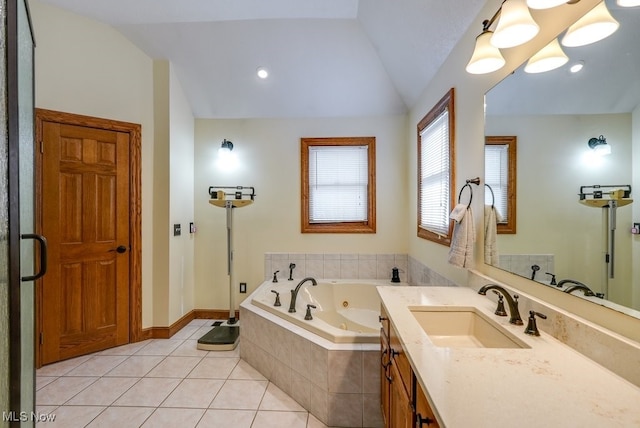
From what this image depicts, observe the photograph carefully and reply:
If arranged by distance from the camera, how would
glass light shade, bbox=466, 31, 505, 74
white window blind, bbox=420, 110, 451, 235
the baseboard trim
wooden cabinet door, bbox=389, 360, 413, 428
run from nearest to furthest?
1. wooden cabinet door, bbox=389, 360, 413, 428
2. glass light shade, bbox=466, 31, 505, 74
3. white window blind, bbox=420, 110, 451, 235
4. the baseboard trim

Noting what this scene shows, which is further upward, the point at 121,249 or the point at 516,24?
the point at 516,24

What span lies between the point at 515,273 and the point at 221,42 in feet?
9.87

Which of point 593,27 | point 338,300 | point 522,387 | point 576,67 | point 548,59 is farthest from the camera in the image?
point 338,300

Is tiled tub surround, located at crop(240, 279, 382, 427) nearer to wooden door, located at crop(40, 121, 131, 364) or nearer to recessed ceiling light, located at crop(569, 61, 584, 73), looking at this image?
recessed ceiling light, located at crop(569, 61, 584, 73)

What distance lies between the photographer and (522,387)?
744 mm

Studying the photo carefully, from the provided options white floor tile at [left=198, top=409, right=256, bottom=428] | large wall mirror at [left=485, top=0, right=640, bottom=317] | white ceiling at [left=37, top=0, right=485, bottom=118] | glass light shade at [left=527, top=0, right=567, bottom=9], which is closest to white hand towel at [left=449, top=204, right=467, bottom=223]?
large wall mirror at [left=485, top=0, right=640, bottom=317]

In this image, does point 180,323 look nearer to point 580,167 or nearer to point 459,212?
point 459,212

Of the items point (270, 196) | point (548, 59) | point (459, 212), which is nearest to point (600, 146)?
point (548, 59)

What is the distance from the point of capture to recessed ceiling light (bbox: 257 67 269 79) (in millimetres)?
2951

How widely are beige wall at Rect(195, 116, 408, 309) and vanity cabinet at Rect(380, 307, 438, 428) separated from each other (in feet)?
6.21

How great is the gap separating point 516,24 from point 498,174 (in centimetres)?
71

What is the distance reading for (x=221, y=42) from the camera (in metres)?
2.75

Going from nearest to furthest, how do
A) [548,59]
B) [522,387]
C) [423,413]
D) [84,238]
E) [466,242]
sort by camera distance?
[522,387], [423,413], [548,59], [466,242], [84,238]

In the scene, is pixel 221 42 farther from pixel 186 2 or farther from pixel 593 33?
pixel 593 33
